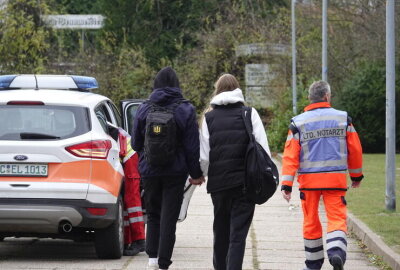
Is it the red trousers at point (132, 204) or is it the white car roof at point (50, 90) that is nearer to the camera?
the white car roof at point (50, 90)

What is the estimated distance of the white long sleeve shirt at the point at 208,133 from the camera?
836 centimetres

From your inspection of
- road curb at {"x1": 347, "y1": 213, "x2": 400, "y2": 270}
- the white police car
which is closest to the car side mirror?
the white police car

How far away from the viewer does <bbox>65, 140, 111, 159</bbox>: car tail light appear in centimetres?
995

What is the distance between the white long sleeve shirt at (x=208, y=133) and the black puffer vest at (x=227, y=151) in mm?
84

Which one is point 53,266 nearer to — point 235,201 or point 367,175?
point 235,201

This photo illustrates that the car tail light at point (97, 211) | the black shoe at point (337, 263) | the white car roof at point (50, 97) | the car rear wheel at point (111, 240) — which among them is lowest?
the car rear wheel at point (111, 240)

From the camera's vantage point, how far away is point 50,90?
10.9 m

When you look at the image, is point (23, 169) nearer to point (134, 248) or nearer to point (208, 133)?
point (134, 248)

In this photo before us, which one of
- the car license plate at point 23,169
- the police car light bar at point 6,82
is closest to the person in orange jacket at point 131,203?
the car license plate at point 23,169

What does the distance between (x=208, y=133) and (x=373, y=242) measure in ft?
10.8

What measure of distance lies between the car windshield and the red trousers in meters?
0.89

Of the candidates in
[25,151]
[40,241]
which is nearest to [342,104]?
[40,241]

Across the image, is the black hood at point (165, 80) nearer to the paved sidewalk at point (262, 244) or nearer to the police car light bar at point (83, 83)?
the paved sidewalk at point (262, 244)

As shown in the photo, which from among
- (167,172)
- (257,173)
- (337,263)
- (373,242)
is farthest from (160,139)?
(373,242)
